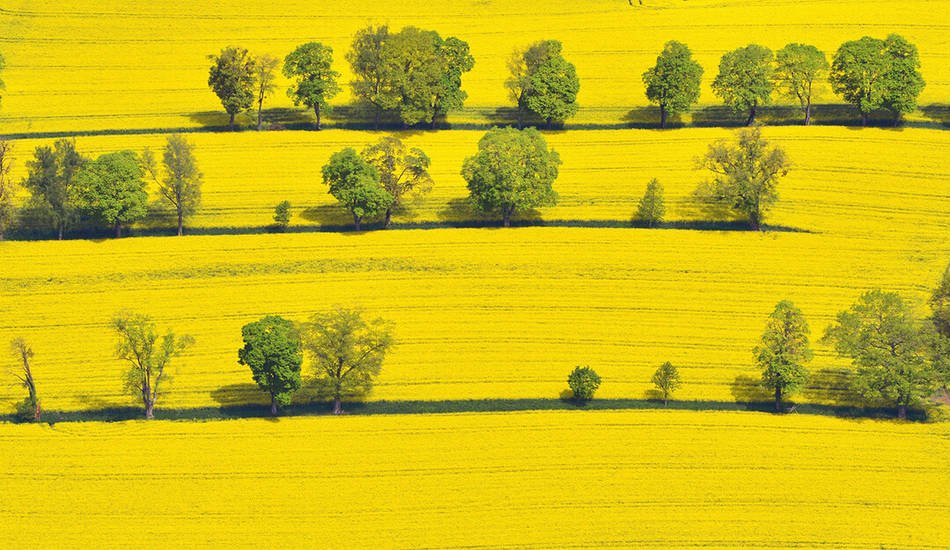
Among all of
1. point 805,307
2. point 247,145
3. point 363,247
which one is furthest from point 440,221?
point 805,307

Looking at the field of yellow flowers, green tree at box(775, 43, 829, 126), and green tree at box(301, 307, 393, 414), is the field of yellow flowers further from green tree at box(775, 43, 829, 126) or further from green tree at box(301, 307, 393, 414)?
green tree at box(775, 43, 829, 126)

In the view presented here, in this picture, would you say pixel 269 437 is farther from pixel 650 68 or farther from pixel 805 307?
pixel 650 68

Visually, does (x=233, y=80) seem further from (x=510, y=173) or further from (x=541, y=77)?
(x=510, y=173)

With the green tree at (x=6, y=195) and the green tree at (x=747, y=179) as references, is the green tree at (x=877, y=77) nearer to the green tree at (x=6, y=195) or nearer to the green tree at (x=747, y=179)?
the green tree at (x=747, y=179)

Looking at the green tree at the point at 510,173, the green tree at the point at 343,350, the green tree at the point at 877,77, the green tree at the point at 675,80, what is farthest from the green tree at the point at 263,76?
the green tree at the point at 877,77

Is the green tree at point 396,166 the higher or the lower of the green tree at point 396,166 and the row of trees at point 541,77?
the lower

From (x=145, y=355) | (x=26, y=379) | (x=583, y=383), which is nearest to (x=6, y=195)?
(x=26, y=379)
